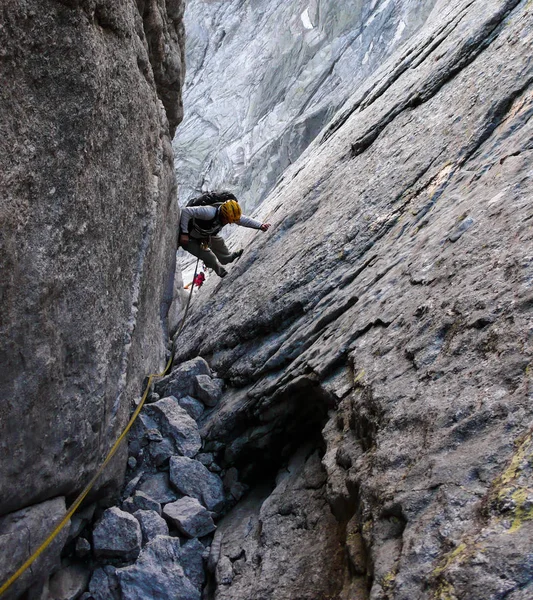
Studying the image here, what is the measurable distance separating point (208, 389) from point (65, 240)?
3132 mm

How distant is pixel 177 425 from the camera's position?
575 cm

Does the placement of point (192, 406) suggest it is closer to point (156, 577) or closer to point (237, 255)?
point (156, 577)

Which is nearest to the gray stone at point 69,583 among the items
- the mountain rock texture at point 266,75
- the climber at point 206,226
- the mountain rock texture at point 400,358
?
the mountain rock texture at point 400,358

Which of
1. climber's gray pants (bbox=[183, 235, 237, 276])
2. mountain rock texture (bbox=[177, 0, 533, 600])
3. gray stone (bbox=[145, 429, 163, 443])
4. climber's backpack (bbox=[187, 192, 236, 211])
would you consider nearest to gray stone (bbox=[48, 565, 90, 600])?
mountain rock texture (bbox=[177, 0, 533, 600])

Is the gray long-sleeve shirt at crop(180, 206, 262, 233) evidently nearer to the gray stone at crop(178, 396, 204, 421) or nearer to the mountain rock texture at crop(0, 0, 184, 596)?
the mountain rock texture at crop(0, 0, 184, 596)

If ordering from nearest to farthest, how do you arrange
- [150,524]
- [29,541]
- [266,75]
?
[29,541] < [150,524] < [266,75]

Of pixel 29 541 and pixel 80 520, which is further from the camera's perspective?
pixel 80 520

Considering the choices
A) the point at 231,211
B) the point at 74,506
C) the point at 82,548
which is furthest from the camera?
→ the point at 231,211

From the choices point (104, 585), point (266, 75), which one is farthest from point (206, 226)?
point (266, 75)

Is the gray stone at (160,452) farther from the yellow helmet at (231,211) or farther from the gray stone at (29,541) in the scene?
the yellow helmet at (231,211)

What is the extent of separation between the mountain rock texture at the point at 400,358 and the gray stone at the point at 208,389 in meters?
0.18

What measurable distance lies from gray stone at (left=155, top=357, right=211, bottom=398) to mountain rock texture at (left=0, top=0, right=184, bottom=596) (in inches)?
39.4

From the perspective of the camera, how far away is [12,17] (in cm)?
296

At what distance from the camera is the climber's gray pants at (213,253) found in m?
9.40
